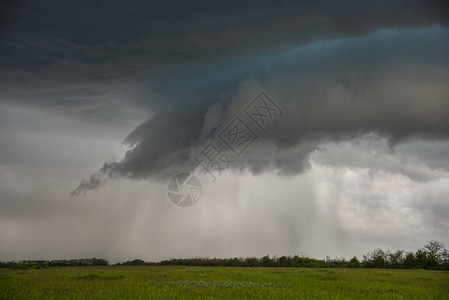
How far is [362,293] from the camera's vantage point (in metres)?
21.0

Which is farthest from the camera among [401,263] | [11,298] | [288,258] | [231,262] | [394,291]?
[231,262]

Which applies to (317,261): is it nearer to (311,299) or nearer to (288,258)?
(288,258)

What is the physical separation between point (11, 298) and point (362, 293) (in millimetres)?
19116

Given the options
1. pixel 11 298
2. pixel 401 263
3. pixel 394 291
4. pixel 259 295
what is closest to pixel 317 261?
pixel 401 263

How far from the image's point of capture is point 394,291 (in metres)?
22.5

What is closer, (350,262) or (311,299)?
(311,299)

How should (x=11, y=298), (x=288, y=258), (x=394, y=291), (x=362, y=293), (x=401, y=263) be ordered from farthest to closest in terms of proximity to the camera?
(x=288, y=258) → (x=401, y=263) → (x=394, y=291) → (x=362, y=293) → (x=11, y=298)

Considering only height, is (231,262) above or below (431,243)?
below

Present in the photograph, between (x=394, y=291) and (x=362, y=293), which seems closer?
(x=362, y=293)

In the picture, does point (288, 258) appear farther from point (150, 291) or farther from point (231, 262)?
point (150, 291)

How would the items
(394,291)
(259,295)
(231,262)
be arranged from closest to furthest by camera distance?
(259,295)
(394,291)
(231,262)

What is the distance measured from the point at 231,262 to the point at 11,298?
258 ft

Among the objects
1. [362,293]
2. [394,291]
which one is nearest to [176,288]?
[362,293]

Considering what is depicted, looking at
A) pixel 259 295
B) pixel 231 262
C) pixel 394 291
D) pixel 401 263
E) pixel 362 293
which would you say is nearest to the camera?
pixel 259 295
